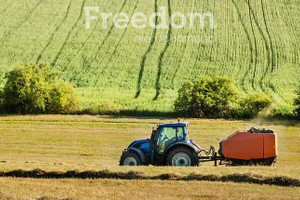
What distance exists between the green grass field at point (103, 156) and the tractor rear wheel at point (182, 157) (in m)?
0.74

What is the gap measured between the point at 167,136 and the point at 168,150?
55cm

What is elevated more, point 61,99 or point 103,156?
point 61,99

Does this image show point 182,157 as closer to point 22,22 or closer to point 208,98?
point 208,98

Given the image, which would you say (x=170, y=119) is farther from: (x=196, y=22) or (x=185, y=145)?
(x=196, y=22)

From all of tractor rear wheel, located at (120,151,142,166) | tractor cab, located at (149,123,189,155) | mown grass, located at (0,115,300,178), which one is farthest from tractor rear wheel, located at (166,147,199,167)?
mown grass, located at (0,115,300,178)

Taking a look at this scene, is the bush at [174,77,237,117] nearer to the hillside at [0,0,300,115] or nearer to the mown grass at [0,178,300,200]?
the hillside at [0,0,300,115]

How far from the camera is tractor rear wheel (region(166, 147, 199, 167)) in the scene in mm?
19109

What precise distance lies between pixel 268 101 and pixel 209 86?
14.9 ft

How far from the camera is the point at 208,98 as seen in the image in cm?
3809

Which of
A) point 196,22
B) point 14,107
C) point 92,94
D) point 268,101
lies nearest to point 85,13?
point 196,22

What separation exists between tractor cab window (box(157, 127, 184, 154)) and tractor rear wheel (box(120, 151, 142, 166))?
87 cm

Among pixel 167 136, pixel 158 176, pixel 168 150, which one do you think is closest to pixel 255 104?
pixel 167 136

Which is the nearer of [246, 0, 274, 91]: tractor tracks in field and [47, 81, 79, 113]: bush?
[47, 81, 79, 113]: bush

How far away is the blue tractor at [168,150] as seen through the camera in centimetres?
1917
